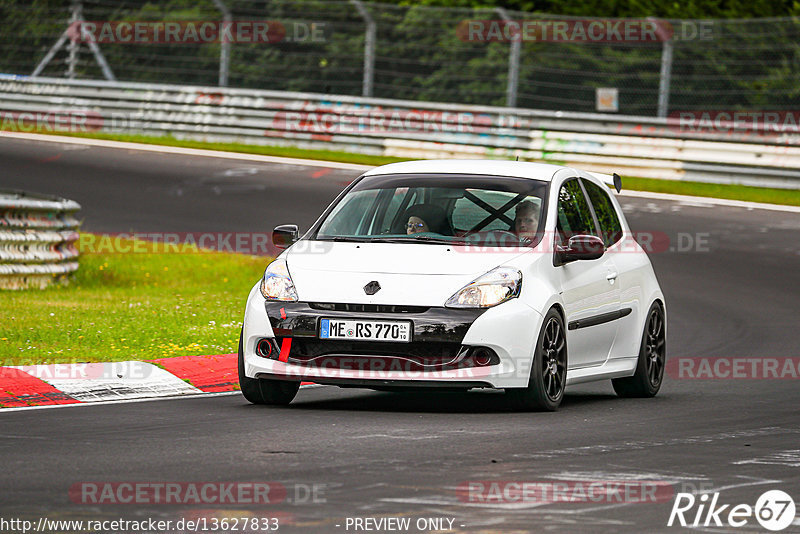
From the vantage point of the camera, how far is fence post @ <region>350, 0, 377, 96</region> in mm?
28438

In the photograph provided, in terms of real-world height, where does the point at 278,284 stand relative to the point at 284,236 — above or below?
below

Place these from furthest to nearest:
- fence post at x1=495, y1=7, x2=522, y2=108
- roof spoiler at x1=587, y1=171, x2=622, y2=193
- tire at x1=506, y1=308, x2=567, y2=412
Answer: fence post at x1=495, y1=7, x2=522, y2=108
roof spoiler at x1=587, y1=171, x2=622, y2=193
tire at x1=506, y1=308, x2=567, y2=412

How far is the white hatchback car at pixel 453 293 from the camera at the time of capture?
947 centimetres

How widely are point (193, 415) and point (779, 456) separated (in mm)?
3319

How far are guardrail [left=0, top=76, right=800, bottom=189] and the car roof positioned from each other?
48.2ft

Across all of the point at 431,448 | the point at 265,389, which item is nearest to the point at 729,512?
the point at 431,448

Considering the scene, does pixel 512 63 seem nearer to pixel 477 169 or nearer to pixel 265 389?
pixel 477 169

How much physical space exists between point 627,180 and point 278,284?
17426 mm

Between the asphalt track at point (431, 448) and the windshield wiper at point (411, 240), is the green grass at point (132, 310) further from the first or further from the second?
the windshield wiper at point (411, 240)

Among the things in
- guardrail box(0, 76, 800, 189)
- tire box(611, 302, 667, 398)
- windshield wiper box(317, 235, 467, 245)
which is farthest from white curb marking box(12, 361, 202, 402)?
guardrail box(0, 76, 800, 189)

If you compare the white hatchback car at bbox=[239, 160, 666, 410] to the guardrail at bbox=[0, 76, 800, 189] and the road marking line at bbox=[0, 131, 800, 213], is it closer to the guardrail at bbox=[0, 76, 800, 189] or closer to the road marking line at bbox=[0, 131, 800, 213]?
the road marking line at bbox=[0, 131, 800, 213]

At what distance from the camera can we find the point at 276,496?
682 cm

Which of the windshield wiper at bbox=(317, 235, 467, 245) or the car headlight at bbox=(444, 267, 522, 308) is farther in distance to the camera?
the windshield wiper at bbox=(317, 235, 467, 245)

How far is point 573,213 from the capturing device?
11.0 meters
